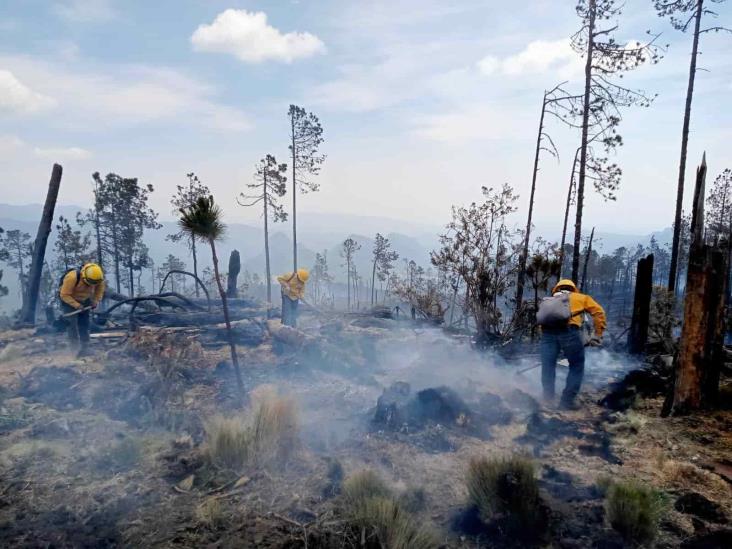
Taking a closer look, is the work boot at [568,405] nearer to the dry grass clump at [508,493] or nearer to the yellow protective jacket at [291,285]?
the dry grass clump at [508,493]

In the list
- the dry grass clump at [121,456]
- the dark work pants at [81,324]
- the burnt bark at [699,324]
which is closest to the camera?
the dry grass clump at [121,456]

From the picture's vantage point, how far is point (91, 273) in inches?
348

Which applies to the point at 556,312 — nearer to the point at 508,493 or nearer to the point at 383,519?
the point at 508,493

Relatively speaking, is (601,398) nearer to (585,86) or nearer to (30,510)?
(30,510)

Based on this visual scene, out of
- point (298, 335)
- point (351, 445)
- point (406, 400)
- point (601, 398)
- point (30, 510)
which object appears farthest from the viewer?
point (298, 335)

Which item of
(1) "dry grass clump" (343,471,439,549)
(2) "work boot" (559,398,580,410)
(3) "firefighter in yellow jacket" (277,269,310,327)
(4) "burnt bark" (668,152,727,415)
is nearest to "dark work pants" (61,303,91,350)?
(3) "firefighter in yellow jacket" (277,269,310,327)

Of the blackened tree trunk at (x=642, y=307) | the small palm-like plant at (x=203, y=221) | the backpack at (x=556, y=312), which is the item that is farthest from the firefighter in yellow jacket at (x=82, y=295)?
the blackened tree trunk at (x=642, y=307)

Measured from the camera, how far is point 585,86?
15.1 m

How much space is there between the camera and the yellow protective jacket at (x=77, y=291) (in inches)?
355

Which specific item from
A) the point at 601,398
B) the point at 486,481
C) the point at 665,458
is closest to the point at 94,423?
the point at 486,481

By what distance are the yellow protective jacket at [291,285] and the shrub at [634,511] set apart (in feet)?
29.3

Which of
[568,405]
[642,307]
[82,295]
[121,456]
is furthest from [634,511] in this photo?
[82,295]

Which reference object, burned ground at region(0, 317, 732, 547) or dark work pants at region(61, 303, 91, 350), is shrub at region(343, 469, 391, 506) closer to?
burned ground at region(0, 317, 732, 547)

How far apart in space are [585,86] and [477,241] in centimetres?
841
